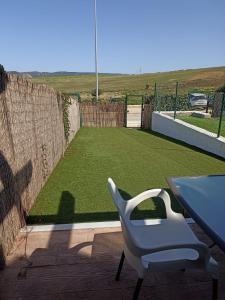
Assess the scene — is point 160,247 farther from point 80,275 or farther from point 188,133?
point 188,133

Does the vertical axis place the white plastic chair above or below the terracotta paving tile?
above

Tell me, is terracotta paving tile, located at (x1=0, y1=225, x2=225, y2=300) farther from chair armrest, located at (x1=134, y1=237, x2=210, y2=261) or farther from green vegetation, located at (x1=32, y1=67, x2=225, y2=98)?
green vegetation, located at (x1=32, y1=67, x2=225, y2=98)

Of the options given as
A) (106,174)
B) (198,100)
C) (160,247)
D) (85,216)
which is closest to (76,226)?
(85,216)

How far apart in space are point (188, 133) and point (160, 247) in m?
9.67

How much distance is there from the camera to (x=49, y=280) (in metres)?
2.70

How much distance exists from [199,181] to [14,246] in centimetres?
233

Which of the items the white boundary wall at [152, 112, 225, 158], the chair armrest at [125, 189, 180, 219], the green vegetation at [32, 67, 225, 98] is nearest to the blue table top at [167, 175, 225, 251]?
the chair armrest at [125, 189, 180, 219]

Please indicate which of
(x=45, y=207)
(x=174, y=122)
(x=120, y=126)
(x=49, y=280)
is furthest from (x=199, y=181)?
(x=120, y=126)

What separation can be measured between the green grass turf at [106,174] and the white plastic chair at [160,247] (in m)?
1.42

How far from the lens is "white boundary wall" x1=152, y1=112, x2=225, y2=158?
8.84 meters

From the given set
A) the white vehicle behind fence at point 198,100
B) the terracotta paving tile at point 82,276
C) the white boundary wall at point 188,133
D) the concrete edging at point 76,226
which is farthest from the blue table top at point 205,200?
the white vehicle behind fence at point 198,100

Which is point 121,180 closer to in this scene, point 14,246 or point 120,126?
point 14,246

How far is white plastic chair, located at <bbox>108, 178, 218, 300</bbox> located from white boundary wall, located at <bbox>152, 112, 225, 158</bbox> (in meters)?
6.49

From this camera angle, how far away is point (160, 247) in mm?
1861
